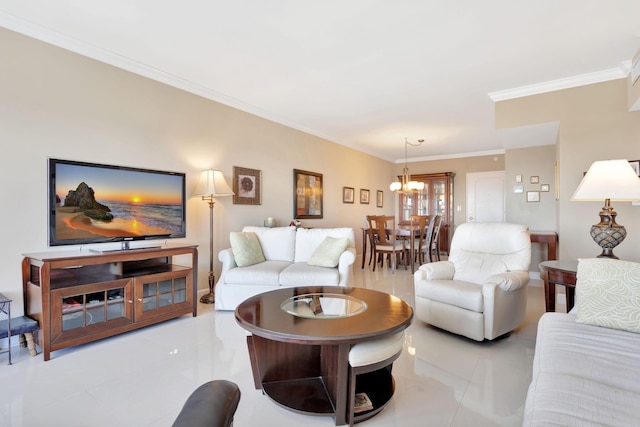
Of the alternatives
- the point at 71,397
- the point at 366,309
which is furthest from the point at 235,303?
the point at 366,309

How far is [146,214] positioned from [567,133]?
4832mm

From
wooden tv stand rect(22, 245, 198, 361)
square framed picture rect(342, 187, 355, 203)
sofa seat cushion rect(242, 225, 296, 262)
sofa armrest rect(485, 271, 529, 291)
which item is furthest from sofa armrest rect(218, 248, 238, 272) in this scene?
square framed picture rect(342, 187, 355, 203)

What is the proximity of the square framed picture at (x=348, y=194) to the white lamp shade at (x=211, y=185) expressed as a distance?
10.9 ft

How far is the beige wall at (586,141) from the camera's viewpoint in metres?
3.46

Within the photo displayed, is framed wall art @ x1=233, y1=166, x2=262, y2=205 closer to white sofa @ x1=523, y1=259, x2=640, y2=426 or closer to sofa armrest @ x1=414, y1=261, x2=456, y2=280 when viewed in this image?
sofa armrest @ x1=414, y1=261, x2=456, y2=280

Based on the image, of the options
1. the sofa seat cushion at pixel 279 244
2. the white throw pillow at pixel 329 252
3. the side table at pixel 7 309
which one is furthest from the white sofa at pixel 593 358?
the side table at pixel 7 309

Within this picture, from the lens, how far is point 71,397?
72.1 inches

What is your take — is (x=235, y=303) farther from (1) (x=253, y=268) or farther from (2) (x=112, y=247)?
(2) (x=112, y=247)

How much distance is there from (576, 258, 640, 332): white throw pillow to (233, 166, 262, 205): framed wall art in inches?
146

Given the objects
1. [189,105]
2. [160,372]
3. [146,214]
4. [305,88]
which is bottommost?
[160,372]

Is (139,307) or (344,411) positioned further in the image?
(139,307)

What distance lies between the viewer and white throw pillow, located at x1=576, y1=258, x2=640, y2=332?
5.30 ft

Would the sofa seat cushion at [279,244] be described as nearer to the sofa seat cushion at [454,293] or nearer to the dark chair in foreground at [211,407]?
the sofa seat cushion at [454,293]

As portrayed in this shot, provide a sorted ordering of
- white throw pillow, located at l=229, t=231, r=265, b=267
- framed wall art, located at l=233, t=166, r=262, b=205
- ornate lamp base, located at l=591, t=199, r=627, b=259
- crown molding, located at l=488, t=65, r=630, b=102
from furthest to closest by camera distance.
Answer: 1. framed wall art, located at l=233, t=166, r=262, b=205
2. white throw pillow, located at l=229, t=231, r=265, b=267
3. crown molding, located at l=488, t=65, r=630, b=102
4. ornate lamp base, located at l=591, t=199, r=627, b=259
